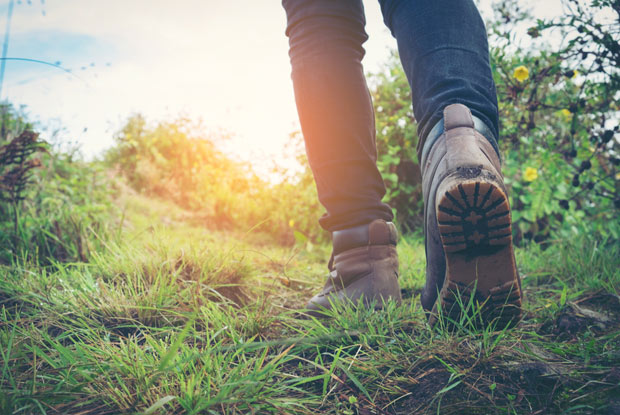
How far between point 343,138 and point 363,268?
1.35ft

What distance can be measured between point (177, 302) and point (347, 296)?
55 cm

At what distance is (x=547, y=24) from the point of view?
1.65 metres

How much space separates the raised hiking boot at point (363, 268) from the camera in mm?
1181

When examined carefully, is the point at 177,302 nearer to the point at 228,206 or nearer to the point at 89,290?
the point at 89,290

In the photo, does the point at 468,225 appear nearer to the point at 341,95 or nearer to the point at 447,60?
the point at 447,60

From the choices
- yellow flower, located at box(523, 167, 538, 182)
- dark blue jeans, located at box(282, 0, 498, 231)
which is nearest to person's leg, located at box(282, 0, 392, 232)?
dark blue jeans, located at box(282, 0, 498, 231)

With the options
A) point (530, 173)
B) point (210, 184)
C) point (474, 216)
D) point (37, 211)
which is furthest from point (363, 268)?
point (210, 184)

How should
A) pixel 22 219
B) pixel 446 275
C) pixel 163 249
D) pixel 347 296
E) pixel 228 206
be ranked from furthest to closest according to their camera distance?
1. pixel 228 206
2. pixel 22 219
3. pixel 163 249
4. pixel 347 296
5. pixel 446 275

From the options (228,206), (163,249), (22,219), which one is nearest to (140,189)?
(228,206)

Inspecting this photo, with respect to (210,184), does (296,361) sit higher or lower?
lower

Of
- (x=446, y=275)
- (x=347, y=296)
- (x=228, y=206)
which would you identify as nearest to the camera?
(x=446, y=275)

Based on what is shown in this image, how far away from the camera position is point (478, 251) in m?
0.84

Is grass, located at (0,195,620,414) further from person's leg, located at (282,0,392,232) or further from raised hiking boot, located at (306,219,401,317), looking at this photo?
person's leg, located at (282,0,392,232)

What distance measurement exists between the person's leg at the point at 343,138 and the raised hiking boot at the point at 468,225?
26 cm
